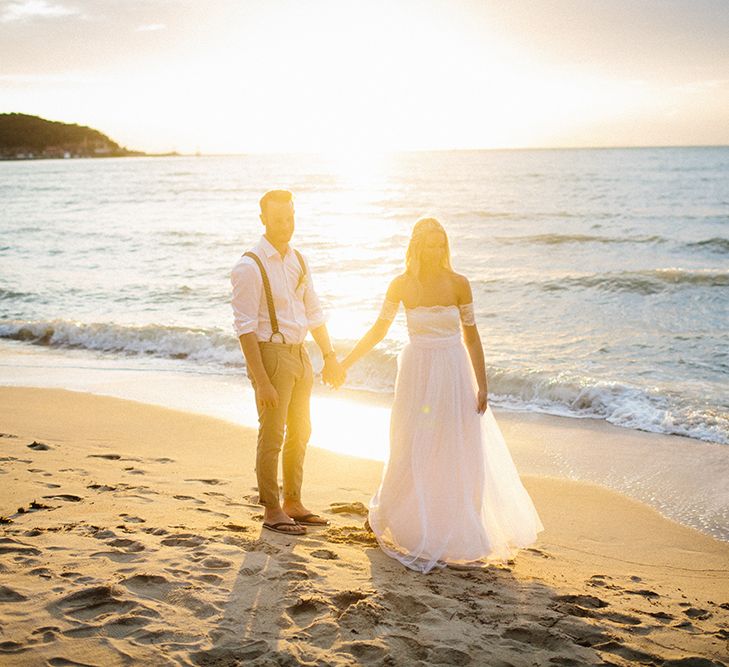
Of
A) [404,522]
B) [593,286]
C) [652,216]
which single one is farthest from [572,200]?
[404,522]

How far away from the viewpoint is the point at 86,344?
13805 mm

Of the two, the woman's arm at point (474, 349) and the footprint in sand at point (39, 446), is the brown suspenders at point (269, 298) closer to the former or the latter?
the woman's arm at point (474, 349)

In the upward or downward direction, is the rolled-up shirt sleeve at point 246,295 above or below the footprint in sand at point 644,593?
above

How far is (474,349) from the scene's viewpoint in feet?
15.9

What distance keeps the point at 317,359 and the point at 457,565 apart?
7978 millimetres

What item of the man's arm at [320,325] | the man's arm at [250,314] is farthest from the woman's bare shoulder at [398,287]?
the man's arm at [250,314]

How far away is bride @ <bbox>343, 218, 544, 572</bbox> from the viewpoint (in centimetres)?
465

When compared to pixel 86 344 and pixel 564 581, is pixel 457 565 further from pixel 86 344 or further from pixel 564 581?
pixel 86 344

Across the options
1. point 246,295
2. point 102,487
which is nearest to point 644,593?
point 246,295

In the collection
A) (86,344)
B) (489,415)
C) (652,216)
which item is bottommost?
(86,344)

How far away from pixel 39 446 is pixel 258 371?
319cm

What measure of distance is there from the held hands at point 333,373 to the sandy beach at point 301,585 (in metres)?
1.01

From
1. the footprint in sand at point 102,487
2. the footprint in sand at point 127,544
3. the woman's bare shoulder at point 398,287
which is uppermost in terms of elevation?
the woman's bare shoulder at point 398,287

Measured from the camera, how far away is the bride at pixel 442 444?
15.3ft
